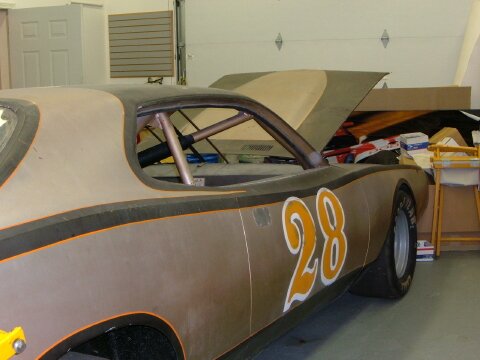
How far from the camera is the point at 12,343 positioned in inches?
53.0

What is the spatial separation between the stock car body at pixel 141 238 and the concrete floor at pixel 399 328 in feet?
1.53

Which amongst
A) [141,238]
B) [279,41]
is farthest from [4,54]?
[141,238]

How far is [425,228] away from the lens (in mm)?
5105

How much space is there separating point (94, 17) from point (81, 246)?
A: 865 centimetres

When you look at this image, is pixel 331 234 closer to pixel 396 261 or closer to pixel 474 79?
pixel 396 261

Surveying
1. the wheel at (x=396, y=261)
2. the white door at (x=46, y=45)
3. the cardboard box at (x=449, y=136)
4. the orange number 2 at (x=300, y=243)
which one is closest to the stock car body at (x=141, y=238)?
→ the orange number 2 at (x=300, y=243)

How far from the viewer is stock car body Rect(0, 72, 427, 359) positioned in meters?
1.48

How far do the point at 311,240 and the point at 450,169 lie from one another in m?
2.79

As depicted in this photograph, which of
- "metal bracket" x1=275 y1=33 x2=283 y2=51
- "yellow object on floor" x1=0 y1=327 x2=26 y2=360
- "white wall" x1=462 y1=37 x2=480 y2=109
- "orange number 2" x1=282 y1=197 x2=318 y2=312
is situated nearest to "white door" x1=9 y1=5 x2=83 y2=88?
"metal bracket" x1=275 y1=33 x2=283 y2=51

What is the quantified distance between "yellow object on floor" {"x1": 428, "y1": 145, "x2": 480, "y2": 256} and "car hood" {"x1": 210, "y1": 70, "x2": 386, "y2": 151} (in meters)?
1.02

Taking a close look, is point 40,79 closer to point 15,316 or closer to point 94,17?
point 94,17

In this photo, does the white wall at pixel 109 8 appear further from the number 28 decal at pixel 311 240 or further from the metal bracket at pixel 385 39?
the number 28 decal at pixel 311 240

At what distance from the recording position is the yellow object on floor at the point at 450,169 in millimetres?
4801

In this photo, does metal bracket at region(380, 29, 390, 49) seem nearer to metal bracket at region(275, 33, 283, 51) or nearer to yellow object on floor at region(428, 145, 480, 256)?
metal bracket at region(275, 33, 283, 51)
